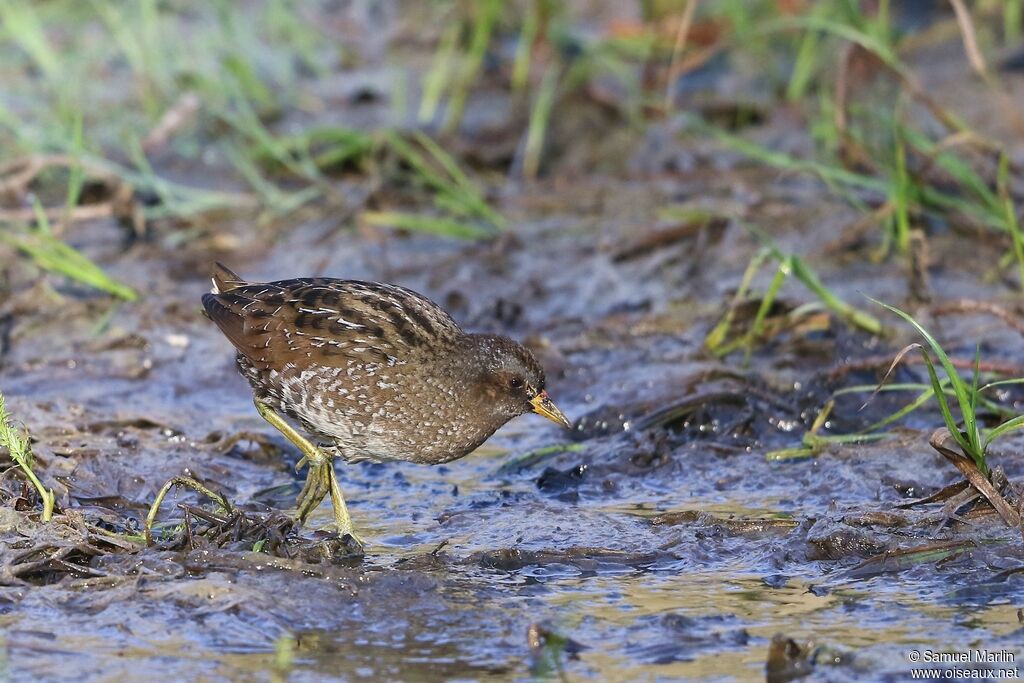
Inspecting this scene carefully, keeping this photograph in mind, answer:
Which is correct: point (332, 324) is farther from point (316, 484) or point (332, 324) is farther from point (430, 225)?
Answer: point (430, 225)

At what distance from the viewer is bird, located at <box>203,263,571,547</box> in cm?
469

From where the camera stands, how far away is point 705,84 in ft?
31.1

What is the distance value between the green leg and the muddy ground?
3.6 inches

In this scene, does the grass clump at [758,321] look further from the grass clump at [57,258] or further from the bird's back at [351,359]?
the grass clump at [57,258]

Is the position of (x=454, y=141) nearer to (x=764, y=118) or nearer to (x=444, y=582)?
(x=764, y=118)

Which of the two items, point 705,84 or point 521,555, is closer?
point 521,555

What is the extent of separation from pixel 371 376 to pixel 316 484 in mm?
382

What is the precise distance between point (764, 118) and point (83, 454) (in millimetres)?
4975

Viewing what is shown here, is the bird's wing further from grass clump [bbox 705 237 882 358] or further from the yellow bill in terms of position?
grass clump [bbox 705 237 882 358]

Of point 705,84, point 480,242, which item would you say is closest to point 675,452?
point 480,242

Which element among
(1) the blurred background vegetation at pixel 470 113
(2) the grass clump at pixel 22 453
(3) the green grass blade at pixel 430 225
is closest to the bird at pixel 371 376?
(2) the grass clump at pixel 22 453

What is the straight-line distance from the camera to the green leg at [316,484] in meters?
4.57

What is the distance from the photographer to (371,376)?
469 cm

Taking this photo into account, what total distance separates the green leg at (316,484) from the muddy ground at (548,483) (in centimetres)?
9
